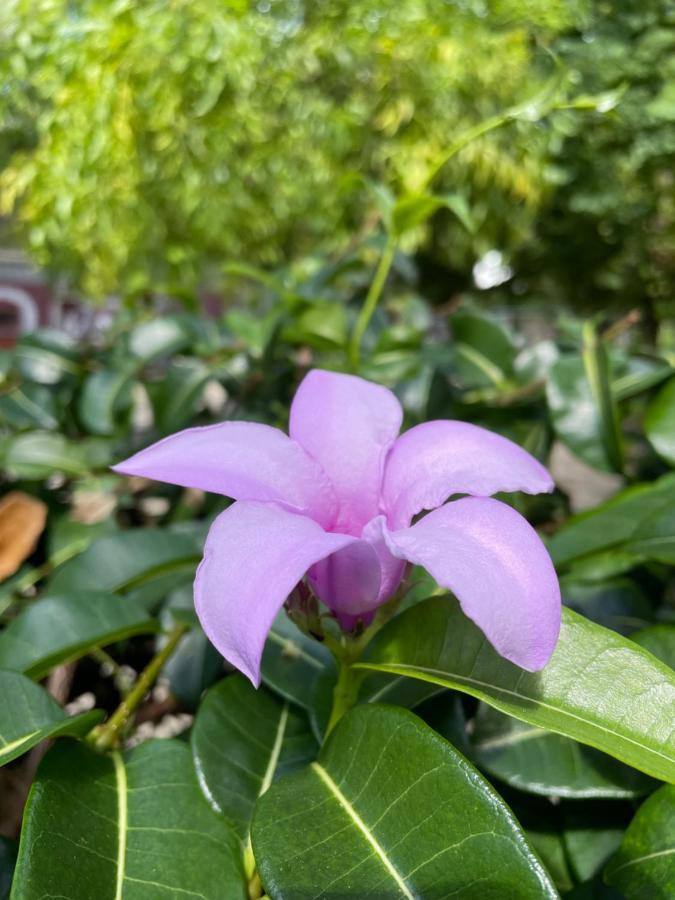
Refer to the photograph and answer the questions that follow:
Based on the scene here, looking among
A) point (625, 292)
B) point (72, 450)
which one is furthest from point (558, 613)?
point (625, 292)

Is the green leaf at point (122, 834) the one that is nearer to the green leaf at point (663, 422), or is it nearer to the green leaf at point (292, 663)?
the green leaf at point (292, 663)

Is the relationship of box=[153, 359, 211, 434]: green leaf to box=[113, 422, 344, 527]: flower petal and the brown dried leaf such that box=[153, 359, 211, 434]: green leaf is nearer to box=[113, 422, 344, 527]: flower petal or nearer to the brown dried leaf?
the brown dried leaf

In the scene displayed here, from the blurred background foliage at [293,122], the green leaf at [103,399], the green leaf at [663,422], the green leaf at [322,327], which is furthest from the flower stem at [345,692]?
the blurred background foliage at [293,122]

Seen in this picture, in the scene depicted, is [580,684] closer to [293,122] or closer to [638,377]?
→ [638,377]

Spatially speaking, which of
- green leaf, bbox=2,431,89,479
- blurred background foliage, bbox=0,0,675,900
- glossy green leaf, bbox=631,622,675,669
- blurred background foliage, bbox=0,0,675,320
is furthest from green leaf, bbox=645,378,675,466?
blurred background foliage, bbox=0,0,675,320

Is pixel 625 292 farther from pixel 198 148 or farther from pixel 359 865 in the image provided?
pixel 359 865

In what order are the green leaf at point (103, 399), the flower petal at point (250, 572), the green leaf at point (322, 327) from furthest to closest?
the green leaf at point (103, 399) → the green leaf at point (322, 327) → the flower petal at point (250, 572)

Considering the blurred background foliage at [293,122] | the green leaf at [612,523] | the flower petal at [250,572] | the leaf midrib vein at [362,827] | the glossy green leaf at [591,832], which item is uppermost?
the flower petal at [250,572]

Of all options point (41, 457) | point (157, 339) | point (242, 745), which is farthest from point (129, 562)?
point (157, 339)
